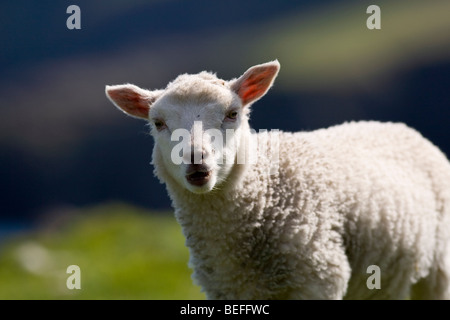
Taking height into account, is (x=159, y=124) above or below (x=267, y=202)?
above

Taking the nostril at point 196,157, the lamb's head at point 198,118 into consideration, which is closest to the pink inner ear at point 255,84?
the lamb's head at point 198,118

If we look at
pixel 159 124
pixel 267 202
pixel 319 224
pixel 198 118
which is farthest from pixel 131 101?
pixel 319 224

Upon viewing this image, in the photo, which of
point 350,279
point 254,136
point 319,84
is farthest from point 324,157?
Result: point 319,84

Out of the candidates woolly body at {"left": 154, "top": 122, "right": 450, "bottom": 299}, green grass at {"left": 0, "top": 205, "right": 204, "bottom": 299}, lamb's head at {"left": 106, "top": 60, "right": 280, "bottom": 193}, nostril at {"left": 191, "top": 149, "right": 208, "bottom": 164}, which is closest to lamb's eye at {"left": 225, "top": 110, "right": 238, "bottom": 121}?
lamb's head at {"left": 106, "top": 60, "right": 280, "bottom": 193}

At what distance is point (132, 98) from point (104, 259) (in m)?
7.25

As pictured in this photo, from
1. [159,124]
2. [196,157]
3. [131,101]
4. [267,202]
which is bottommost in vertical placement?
[267,202]

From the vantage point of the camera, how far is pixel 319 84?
17688 mm

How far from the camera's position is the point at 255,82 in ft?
14.2

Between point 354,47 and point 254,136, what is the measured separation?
15.3 m

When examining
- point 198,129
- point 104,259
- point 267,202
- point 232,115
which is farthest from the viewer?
point 104,259

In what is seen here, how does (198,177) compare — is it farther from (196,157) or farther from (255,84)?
(255,84)

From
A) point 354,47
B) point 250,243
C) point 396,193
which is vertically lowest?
point 250,243

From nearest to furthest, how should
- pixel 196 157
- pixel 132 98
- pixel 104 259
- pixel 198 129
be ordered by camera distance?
pixel 196 157
pixel 198 129
pixel 132 98
pixel 104 259

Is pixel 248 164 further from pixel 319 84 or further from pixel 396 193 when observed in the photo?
pixel 319 84
